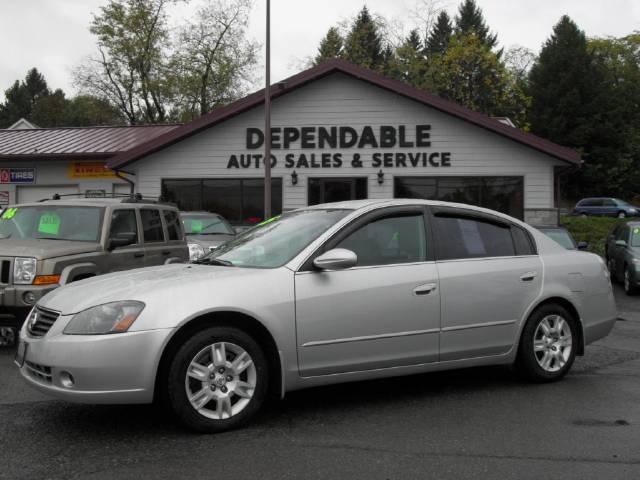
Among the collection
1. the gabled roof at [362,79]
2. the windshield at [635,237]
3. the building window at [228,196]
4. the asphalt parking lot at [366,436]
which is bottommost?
the asphalt parking lot at [366,436]

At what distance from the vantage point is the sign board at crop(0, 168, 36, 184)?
992 inches

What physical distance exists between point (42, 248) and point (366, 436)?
4.66 metres

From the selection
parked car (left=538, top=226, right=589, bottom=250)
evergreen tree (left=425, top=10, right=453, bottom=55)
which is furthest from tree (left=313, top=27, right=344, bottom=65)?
parked car (left=538, top=226, right=589, bottom=250)

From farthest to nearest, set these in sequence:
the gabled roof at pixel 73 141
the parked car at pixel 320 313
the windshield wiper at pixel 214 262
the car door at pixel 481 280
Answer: the gabled roof at pixel 73 141
the car door at pixel 481 280
the windshield wiper at pixel 214 262
the parked car at pixel 320 313

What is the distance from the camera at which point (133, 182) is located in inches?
895

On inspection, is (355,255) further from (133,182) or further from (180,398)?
(133,182)

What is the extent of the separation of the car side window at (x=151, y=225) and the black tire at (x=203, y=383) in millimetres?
4907

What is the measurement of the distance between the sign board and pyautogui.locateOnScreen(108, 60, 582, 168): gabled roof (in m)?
6.62

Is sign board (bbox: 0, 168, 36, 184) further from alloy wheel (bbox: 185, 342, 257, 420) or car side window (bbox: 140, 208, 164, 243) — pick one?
alloy wheel (bbox: 185, 342, 257, 420)

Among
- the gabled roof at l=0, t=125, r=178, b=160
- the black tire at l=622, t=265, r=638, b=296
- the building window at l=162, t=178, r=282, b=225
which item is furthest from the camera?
the gabled roof at l=0, t=125, r=178, b=160

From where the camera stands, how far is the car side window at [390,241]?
202 inches

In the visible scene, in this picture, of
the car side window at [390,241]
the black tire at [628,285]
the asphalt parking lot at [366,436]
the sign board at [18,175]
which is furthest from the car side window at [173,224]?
the sign board at [18,175]

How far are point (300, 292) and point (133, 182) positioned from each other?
1908 cm

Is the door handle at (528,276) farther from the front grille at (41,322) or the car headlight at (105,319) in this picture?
the front grille at (41,322)
